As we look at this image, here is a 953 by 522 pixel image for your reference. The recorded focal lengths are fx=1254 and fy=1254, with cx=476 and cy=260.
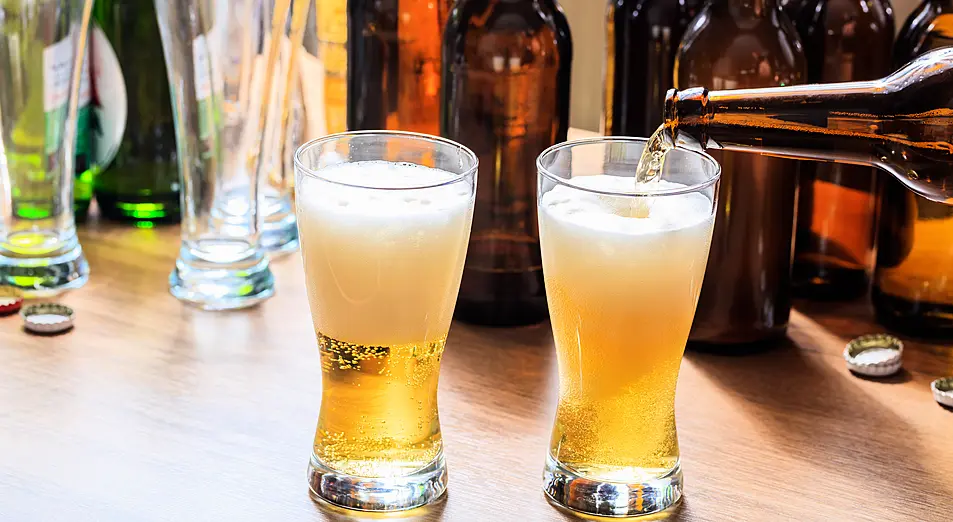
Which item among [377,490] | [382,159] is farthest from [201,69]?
[377,490]

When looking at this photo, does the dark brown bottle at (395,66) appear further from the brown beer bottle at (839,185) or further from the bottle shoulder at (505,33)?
the brown beer bottle at (839,185)

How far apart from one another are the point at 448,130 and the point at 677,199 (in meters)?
0.33

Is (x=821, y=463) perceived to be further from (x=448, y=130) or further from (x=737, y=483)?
(x=448, y=130)

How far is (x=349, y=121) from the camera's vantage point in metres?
1.12

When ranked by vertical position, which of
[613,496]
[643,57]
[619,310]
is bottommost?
[613,496]

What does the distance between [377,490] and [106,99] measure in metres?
0.61

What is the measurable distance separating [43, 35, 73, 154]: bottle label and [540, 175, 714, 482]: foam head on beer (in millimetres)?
495

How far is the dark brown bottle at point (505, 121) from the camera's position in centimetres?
96

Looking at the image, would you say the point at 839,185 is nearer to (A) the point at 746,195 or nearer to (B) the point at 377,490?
(A) the point at 746,195

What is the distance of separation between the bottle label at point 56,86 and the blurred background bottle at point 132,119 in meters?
0.16

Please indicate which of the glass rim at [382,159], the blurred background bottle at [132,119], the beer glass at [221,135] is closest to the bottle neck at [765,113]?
the glass rim at [382,159]

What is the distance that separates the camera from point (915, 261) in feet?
3.32

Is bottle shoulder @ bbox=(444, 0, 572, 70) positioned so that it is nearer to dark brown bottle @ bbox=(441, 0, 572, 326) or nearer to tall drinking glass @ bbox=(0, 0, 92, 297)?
dark brown bottle @ bbox=(441, 0, 572, 326)

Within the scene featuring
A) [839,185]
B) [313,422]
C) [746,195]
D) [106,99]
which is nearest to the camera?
[313,422]
